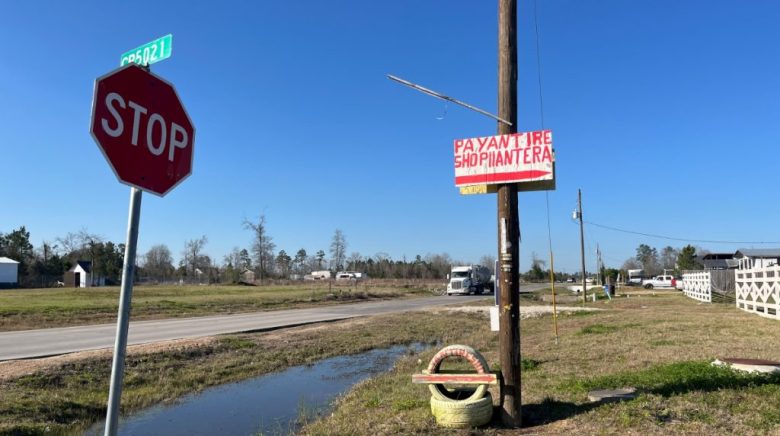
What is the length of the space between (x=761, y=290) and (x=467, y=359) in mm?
17098

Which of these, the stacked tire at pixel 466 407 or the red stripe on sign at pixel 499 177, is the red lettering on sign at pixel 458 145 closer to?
the red stripe on sign at pixel 499 177

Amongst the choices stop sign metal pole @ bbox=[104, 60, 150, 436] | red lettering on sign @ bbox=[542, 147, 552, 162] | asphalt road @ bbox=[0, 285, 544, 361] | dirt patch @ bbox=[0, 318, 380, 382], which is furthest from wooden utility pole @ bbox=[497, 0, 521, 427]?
asphalt road @ bbox=[0, 285, 544, 361]

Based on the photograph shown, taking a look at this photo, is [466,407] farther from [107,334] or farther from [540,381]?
[107,334]

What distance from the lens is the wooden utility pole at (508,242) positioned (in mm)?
6160

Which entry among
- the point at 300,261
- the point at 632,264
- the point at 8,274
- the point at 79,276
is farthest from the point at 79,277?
the point at 632,264

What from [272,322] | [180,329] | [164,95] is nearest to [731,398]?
[164,95]

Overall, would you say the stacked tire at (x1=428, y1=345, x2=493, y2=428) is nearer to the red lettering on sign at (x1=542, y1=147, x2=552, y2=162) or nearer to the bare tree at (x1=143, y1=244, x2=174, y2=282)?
the red lettering on sign at (x1=542, y1=147, x2=552, y2=162)

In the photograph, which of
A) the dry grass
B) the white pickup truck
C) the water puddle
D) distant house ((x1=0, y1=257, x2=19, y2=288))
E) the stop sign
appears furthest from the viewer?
distant house ((x1=0, y1=257, x2=19, y2=288))

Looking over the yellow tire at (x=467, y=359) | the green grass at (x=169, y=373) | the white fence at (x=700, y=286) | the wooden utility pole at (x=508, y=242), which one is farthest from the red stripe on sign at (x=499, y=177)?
the white fence at (x=700, y=286)

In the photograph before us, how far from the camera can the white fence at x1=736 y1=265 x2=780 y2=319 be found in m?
17.6

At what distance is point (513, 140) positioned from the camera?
645cm

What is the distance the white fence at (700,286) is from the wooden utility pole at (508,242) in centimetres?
2839

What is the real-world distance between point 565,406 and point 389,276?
118407mm

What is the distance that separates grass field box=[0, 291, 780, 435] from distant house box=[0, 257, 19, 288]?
7896 centimetres
